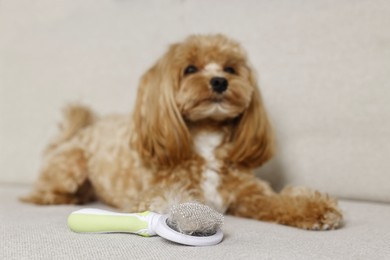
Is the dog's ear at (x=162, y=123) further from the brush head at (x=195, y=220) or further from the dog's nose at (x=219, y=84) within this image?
the brush head at (x=195, y=220)

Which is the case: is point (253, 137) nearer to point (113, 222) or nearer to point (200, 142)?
point (200, 142)

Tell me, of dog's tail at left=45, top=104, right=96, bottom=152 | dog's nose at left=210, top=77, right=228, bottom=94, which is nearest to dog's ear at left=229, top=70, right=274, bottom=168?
dog's nose at left=210, top=77, right=228, bottom=94

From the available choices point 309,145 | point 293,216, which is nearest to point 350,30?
point 309,145

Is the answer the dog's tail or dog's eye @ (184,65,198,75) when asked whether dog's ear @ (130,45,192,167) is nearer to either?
dog's eye @ (184,65,198,75)

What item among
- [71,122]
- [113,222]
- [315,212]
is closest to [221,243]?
[113,222]

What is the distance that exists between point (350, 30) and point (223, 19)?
1.82 feet

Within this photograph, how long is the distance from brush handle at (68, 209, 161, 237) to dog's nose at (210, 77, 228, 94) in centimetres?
56

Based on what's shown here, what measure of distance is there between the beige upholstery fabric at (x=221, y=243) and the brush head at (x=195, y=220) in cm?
4

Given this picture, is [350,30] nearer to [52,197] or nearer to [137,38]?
[137,38]

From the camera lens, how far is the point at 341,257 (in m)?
1.03

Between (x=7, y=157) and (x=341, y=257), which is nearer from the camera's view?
(x=341, y=257)

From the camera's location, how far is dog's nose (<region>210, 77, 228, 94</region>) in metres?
1.64

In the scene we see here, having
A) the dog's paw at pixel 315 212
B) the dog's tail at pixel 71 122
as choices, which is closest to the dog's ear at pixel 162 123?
the dog's paw at pixel 315 212

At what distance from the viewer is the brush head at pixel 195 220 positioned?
1131 millimetres
